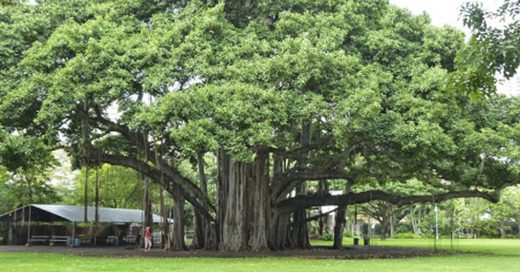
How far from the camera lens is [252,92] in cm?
1580

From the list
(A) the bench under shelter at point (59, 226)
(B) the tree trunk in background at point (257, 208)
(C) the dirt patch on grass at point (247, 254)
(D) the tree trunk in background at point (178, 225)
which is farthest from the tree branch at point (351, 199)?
(A) the bench under shelter at point (59, 226)

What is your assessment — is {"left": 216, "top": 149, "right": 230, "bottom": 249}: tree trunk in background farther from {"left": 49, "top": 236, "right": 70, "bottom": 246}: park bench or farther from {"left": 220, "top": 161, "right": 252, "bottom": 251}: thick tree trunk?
{"left": 49, "top": 236, "right": 70, "bottom": 246}: park bench

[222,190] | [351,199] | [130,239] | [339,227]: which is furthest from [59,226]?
[351,199]

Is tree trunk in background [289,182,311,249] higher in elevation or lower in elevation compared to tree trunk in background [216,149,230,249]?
lower

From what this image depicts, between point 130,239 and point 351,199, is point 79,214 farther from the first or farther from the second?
point 351,199

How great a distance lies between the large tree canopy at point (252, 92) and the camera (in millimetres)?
15969

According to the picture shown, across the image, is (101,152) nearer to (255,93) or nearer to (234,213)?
(234,213)

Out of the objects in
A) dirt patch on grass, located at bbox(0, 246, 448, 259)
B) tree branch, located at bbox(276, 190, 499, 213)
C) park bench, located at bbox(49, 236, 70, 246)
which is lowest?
park bench, located at bbox(49, 236, 70, 246)

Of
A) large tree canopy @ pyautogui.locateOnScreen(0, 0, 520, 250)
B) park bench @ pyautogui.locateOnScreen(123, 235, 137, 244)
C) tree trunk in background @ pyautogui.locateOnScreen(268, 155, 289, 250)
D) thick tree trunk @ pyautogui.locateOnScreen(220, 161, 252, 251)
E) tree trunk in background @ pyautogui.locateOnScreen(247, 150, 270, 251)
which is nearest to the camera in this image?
large tree canopy @ pyautogui.locateOnScreen(0, 0, 520, 250)

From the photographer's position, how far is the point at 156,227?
41.2m

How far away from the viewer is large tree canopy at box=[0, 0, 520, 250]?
1597 cm

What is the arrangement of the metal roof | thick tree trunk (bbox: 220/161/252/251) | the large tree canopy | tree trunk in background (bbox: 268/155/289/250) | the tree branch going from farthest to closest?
the metal roof, the tree branch, tree trunk in background (bbox: 268/155/289/250), thick tree trunk (bbox: 220/161/252/251), the large tree canopy

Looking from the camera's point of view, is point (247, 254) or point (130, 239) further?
point (130, 239)

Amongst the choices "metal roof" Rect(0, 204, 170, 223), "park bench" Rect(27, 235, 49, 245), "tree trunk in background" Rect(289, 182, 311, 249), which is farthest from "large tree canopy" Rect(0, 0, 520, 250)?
"park bench" Rect(27, 235, 49, 245)
